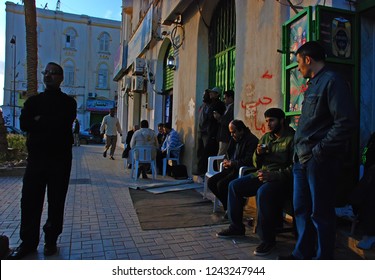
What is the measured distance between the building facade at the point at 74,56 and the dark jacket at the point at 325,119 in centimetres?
3213

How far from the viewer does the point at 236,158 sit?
15.1 feet

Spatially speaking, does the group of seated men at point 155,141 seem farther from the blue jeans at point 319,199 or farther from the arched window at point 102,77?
the arched window at point 102,77

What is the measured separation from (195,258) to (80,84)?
34.6 meters

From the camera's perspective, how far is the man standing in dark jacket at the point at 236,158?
4.48 meters

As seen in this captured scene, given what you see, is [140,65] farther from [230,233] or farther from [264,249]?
[264,249]

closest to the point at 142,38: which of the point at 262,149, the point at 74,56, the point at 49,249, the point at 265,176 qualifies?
the point at 262,149

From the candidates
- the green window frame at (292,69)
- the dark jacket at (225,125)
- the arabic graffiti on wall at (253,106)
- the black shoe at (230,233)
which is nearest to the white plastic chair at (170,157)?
the dark jacket at (225,125)

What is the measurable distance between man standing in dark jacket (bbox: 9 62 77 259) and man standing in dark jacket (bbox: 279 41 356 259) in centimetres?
226

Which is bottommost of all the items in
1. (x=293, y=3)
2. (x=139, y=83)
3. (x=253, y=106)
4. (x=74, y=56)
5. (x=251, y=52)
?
(x=253, y=106)

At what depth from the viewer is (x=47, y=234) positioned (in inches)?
135

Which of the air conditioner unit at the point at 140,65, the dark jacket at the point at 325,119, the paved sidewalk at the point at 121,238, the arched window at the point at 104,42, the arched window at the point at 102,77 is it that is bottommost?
the paved sidewalk at the point at 121,238

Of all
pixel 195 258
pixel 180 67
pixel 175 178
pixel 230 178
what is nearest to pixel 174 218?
pixel 230 178

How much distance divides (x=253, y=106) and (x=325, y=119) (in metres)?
2.84

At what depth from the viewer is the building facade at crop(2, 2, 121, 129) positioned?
1309 inches
